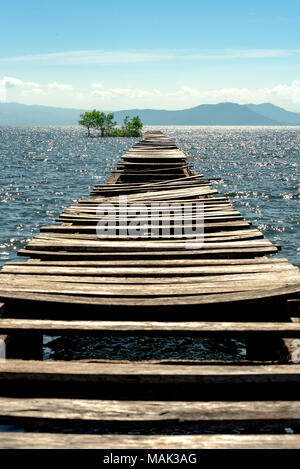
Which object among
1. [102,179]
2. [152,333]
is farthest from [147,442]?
[102,179]

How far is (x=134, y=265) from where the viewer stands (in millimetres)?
5617

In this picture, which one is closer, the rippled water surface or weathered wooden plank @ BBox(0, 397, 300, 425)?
weathered wooden plank @ BBox(0, 397, 300, 425)

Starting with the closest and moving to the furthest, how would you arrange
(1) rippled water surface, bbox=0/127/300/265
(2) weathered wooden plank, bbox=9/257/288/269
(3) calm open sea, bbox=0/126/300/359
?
(2) weathered wooden plank, bbox=9/257/288/269
(3) calm open sea, bbox=0/126/300/359
(1) rippled water surface, bbox=0/127/300/265

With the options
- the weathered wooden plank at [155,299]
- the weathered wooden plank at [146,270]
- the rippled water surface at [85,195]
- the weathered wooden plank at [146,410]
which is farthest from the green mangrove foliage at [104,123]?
the weathered wooden plank at [146,410]

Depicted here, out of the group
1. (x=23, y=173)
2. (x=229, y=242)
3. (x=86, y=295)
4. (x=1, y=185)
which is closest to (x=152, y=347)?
(x=229, y=242)

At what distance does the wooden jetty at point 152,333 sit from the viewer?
289 centimetres

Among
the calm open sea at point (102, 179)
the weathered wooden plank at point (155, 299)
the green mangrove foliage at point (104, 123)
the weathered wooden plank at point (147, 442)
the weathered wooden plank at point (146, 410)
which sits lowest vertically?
the calm open sea at point (102, 179)

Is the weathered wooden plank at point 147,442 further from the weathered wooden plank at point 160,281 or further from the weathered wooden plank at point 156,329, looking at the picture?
the weathered wooden plank at point 160,281

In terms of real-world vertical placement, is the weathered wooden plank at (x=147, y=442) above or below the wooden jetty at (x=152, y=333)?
below

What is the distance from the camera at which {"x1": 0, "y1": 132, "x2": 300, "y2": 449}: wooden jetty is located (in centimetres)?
289

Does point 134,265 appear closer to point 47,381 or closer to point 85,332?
point 85,332

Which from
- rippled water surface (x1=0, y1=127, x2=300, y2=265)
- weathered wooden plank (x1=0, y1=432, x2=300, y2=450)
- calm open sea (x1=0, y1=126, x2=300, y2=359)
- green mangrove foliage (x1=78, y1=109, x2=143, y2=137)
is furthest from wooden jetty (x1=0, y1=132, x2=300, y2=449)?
green mangrove foliage (x1=78, y1=109, x2=143, y2=137)

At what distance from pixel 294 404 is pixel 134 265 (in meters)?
2.91

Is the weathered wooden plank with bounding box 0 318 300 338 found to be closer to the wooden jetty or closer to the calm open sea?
the wooden jetty
